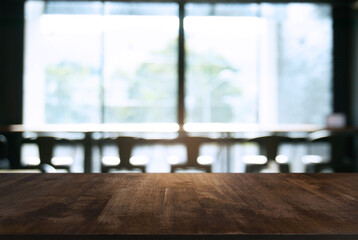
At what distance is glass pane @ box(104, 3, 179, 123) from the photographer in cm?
583

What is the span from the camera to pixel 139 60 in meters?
5.84

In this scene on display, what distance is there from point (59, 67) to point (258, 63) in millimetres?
3150

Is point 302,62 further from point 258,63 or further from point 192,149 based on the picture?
point 192,149

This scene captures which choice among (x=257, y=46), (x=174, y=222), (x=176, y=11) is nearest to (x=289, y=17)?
(x=257, y=46)

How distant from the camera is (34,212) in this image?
911 mm

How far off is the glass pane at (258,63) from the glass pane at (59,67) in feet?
5.11

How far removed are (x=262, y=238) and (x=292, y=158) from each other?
5.20 metres

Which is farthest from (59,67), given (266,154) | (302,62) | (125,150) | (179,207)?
(179,207)

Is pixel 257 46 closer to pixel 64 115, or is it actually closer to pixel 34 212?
pixel 64 115

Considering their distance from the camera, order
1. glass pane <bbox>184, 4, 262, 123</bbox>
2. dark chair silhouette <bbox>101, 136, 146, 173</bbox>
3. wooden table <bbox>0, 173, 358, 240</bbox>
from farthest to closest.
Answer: glass pane <bbox>184, 4, 262, 123</bbox> < dark chair silhouette <bbox>101, 136, 146, 173</bbox> < wooden table <bbox>0, 173, 358, 240</bbox>

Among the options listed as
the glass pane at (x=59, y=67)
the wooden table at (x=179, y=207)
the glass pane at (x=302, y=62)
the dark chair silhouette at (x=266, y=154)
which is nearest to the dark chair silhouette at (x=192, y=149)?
the dark chair silhouette at (x=266, y=154)

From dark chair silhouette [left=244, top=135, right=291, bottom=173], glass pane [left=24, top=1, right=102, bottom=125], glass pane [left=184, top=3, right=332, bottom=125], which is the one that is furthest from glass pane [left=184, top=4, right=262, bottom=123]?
dark chair silhouette [left=244, top=135, right=291, bottom=173]

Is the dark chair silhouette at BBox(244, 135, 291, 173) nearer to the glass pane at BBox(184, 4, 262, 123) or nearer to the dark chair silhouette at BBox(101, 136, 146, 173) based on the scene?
the dark chair silhouette at BBox(101, 136, 146, 173)

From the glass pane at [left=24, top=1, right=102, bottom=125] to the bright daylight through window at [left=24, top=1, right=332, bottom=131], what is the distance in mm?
16
